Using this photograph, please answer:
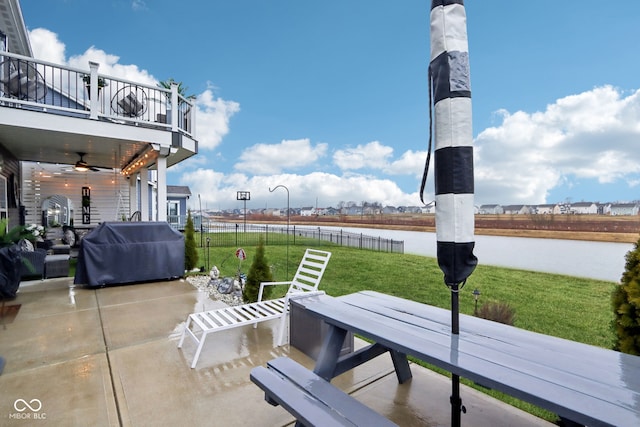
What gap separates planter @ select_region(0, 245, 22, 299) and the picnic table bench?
4.74 metres

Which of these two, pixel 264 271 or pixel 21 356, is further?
pixel 264 271

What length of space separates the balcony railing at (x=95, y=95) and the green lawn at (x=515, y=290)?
376cm

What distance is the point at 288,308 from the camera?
10.9ft

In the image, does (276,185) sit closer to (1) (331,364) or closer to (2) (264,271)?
(2) (264,271)

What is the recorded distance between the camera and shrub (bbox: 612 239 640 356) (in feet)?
5.98

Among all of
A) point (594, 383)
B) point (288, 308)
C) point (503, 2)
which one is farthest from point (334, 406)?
point (503, 2)

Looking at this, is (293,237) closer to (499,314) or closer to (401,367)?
(499,314)

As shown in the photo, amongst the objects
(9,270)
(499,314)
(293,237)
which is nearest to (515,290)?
(499,314)

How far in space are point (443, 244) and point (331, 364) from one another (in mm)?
1087

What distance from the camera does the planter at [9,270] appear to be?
14.1 feet

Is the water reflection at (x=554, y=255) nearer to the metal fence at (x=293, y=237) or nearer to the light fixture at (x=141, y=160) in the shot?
the metal fence at (x=293, y=237)

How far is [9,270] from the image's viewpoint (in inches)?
175

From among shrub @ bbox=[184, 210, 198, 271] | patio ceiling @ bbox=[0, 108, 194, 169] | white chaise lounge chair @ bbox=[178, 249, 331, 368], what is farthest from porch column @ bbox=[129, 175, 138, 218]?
white chaise lounge chair @ bbox=[178, 249, 331, 368]

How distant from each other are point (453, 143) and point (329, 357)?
4.89 ft
